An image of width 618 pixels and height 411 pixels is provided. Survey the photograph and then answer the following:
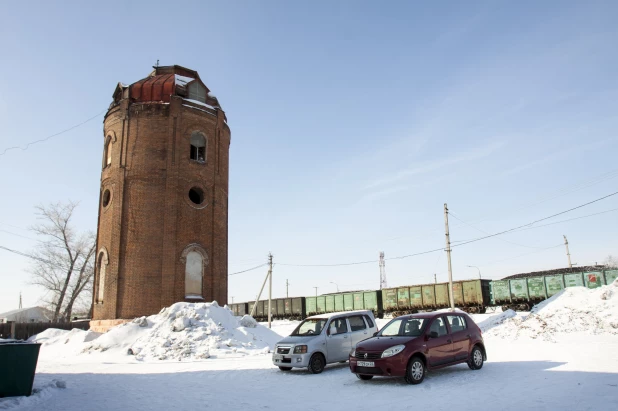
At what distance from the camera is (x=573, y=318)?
17.8 metres

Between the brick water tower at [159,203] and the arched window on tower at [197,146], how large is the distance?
6cm

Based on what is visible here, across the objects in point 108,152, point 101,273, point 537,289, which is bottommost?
point 537,289

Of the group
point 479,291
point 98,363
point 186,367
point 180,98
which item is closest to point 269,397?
point 186,367

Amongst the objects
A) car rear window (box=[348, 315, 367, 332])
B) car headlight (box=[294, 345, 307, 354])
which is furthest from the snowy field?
car rear window (box=[348, 315, 367, 332])

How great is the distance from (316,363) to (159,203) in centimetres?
1458

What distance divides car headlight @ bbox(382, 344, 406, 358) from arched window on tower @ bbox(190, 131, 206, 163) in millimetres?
18307

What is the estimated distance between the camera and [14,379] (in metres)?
8.23

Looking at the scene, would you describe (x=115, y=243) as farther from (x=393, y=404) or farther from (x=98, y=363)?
(x=393, y=404)

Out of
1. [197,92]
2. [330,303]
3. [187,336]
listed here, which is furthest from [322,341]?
[330,303]

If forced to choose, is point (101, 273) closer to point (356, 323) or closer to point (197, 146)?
point (197, 146)

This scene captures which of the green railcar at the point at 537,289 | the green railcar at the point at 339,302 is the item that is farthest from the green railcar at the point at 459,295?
the green railcar at the point at 339,302

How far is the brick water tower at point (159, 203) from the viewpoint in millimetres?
22219

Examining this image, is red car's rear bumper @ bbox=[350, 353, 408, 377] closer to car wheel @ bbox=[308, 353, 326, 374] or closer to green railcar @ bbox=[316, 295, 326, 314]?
car wheel @ bbox=[308, 353, 326, 374]

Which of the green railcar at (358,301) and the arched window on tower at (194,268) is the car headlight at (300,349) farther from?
the green railcar at (358,301)
